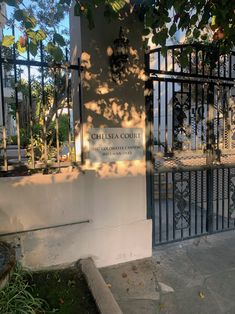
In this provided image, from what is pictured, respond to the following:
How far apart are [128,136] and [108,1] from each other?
1.67 metres

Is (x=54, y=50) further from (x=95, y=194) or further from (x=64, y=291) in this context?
(x=64, y=291)

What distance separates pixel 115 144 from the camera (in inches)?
152

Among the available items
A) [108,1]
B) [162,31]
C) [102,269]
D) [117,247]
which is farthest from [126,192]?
[108,1]

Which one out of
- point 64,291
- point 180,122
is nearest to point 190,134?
point 180,122

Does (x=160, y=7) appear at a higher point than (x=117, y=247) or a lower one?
higher

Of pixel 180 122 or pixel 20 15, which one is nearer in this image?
pixel 20 15

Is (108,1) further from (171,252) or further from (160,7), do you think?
(171,252)

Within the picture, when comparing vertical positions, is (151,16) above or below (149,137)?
above

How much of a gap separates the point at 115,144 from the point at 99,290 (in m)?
1.72

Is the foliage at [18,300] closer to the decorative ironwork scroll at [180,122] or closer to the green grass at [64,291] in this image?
the green grass at [64,291]

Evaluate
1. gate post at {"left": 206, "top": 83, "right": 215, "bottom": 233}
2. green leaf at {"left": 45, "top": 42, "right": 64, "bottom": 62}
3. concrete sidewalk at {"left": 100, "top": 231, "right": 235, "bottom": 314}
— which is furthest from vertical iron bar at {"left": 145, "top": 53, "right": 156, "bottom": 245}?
green leaf at {"left": 45, "top": 42, "right": 64, "bottom": 62}

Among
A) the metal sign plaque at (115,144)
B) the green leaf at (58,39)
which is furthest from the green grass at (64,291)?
the green leaf at (58,39)

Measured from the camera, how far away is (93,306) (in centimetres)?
294

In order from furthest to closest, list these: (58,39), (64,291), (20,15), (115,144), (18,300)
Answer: (115,144) < (64,291) < (18,300) < (58,39) < (20,15)
